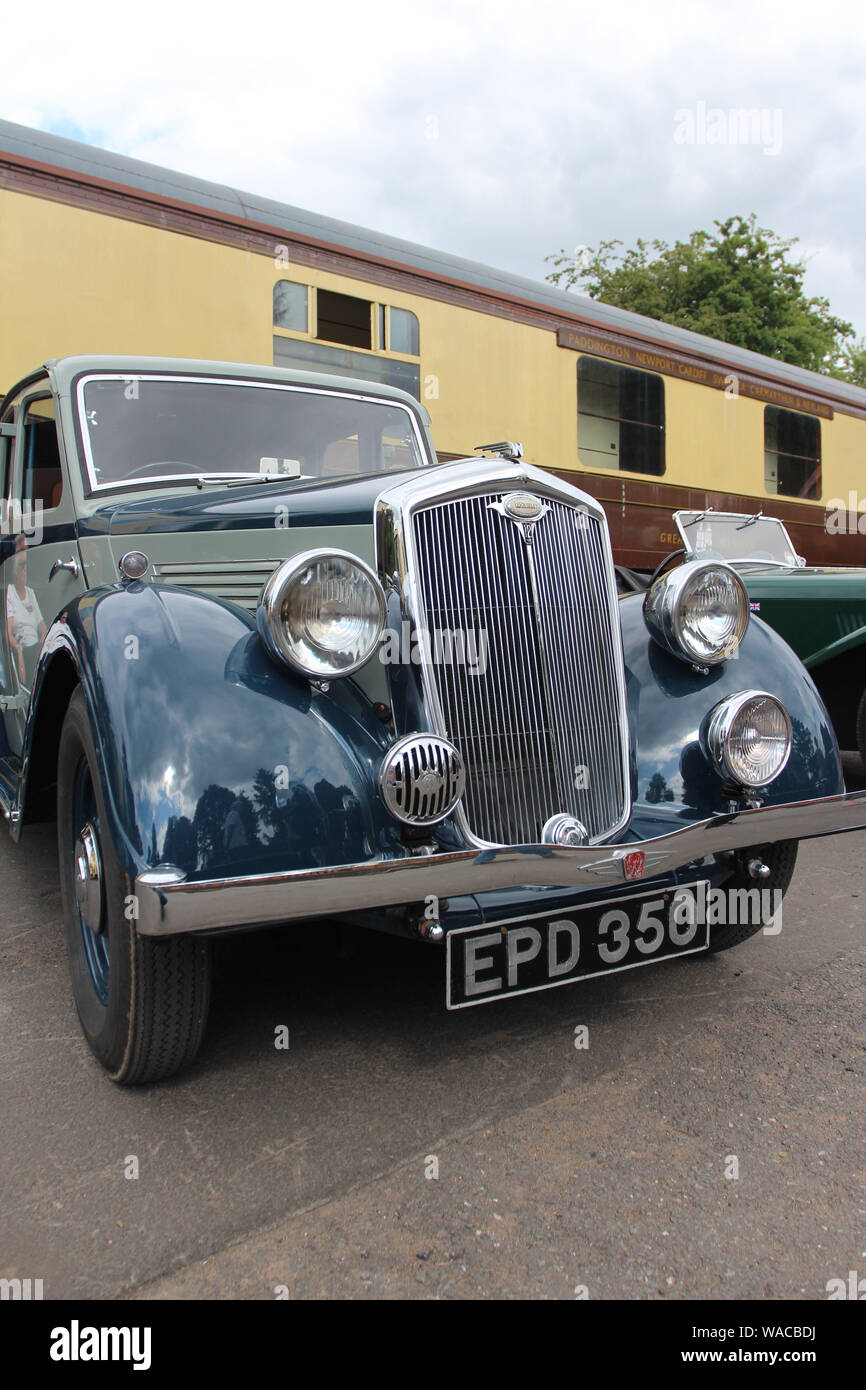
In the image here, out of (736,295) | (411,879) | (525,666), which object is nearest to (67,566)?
(525,666)

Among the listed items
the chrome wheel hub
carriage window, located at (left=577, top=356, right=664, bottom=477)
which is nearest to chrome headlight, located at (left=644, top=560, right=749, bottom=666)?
the chrome wheel hub

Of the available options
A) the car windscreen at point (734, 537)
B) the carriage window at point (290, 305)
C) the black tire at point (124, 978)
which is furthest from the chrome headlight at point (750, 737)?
the carriage window at point (290, 305)

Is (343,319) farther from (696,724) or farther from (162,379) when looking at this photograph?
(696,724)

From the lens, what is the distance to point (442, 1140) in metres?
2.00

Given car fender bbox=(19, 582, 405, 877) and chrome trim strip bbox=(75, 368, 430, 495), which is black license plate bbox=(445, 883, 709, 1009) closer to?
car fender bbox=(19, 582, 405, 877)

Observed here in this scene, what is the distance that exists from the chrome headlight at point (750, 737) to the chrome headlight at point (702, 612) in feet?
0.71

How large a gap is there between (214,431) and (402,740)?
189 cm

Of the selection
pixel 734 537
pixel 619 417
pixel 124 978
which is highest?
pixel 619 417

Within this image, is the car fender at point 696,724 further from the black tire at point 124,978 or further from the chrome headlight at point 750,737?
the black tire at point 124,978

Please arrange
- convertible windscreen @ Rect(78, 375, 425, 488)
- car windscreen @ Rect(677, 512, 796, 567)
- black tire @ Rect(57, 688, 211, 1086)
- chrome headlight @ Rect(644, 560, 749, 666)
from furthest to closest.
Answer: car windscreen @ Rect(677, 512, 796, 567) → convertible windscreen @ Rect(78, 375, 425, 488) → chrome headlight @ Rect(644, 560, 749, 666) → black tire @ Rect(57, 688, 211, 1086)

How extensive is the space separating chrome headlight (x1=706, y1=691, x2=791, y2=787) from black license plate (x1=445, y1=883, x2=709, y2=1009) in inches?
12.6

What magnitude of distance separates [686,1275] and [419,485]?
5.72ft

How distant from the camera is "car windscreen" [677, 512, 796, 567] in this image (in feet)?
21.5
